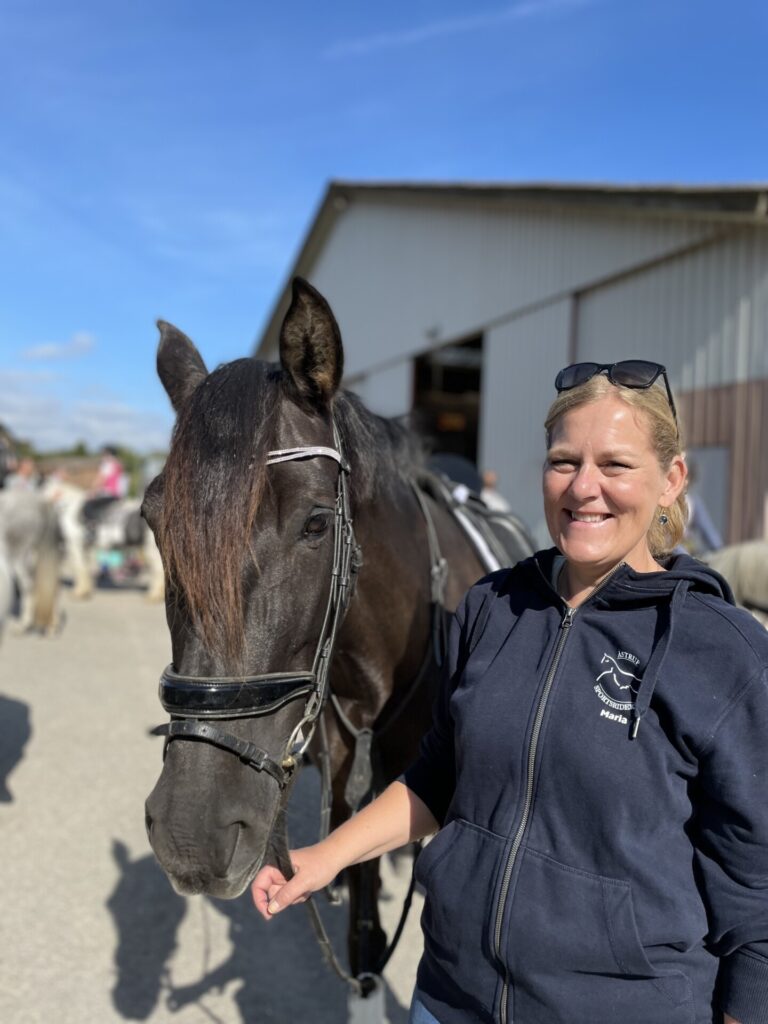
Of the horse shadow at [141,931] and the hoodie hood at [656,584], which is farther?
the horse shadow at [141,931]

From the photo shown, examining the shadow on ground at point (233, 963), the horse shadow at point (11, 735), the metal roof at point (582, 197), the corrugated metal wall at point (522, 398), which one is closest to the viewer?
the shadow on ground at point (233, 963)

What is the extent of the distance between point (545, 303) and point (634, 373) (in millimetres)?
9454

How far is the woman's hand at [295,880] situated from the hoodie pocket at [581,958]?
39cm

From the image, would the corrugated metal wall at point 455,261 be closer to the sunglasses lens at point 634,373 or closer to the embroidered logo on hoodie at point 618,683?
the sunglasses lens at point 634,373

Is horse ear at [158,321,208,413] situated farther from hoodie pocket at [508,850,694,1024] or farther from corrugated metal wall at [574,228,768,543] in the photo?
corrugated metal wall at [574,228,768,543]

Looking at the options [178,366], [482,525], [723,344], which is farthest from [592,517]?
[723,344]

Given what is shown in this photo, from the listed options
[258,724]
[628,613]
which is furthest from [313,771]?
[628,613]

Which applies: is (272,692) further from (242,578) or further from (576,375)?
(576,375)

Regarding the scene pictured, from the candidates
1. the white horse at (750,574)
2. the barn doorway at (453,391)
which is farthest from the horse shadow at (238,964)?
the barn doorway at (453,391)

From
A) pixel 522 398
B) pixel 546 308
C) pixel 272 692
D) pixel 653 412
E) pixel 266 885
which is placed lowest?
pixel 266 885

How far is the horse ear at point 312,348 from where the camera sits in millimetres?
1621

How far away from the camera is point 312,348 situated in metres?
1.67

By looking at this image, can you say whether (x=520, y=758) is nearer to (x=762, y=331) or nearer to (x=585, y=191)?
(x=762, y=331)

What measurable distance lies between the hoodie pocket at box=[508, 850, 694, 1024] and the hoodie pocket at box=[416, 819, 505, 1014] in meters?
0.05
